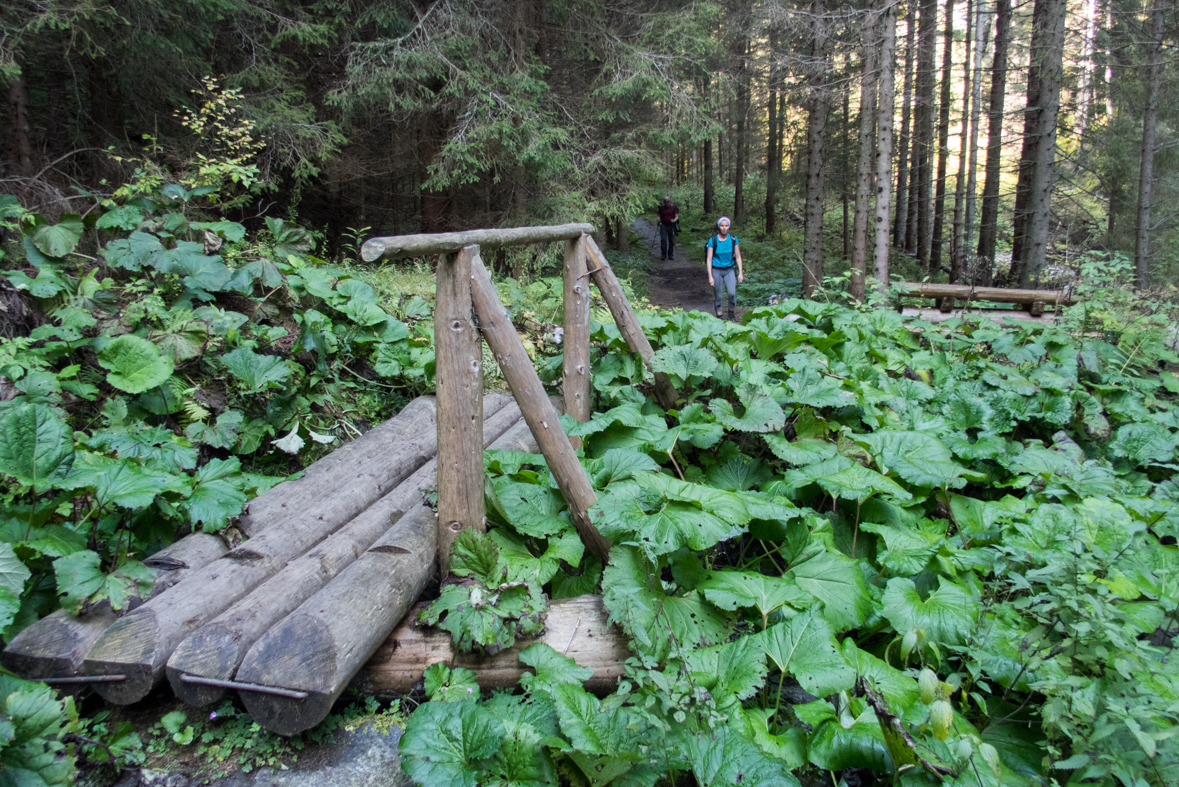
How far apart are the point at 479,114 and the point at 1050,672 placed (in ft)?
32.4

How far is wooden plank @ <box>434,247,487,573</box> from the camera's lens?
9.40 ft

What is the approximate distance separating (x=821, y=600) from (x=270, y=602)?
2.35 meters

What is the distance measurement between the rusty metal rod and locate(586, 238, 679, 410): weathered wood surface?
10.2 ft

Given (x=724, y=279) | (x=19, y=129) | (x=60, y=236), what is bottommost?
(x=724, y=279)

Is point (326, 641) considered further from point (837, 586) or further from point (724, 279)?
point (724, 279)

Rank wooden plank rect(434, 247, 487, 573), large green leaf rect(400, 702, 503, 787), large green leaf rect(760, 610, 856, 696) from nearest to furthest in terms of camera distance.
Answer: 1. large green leaf rect(400, 702, 503, 787)
2. large green leaf rect(760, 610, 856, 696)
3. wooden plank rect(434, 247, 487, 573)

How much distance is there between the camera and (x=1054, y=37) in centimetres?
1094

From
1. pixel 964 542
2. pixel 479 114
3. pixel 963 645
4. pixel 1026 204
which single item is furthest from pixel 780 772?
pixel 1026 204

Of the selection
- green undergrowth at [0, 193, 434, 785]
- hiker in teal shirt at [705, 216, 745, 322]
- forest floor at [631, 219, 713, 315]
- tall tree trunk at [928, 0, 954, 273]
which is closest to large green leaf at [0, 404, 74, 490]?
green undergrowth at [0, 193, 434, 785]

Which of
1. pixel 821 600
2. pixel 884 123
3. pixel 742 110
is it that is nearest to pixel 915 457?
pixel 821 600

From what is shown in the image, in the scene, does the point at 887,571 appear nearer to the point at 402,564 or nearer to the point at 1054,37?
the point at 402,564

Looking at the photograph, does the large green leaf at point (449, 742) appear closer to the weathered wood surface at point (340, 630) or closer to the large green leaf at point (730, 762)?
the weathered wood surface at point (340, 630)

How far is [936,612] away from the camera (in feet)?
8.76

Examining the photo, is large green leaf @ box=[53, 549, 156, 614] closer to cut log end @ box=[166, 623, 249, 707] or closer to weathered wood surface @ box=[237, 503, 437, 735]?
cut log end @ box=[166, 623, 249, 707]
